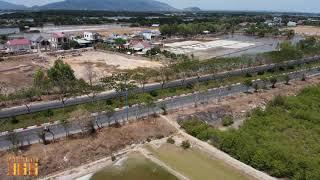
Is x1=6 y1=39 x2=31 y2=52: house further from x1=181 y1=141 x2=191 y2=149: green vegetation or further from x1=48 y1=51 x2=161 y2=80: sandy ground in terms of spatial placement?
x1=181 y1=141 x2=191 y2=149: green vegetation

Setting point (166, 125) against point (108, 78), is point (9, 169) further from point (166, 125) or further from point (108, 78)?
point (108, 78)

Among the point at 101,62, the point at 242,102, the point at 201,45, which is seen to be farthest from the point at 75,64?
the point at 201,45

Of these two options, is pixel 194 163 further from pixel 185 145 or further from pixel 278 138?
pixel 278 138

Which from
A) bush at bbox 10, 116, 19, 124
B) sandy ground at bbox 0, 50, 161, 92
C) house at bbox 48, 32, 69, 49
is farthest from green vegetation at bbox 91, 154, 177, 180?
house at bbox 48, 32, 69, 49

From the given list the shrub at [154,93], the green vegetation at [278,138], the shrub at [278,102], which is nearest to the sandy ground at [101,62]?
the shrub at [154,93]

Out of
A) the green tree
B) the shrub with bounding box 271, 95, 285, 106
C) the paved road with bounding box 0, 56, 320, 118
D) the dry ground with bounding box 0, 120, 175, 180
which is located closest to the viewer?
the dry ground with bounding box 0, 120, 175, 180
